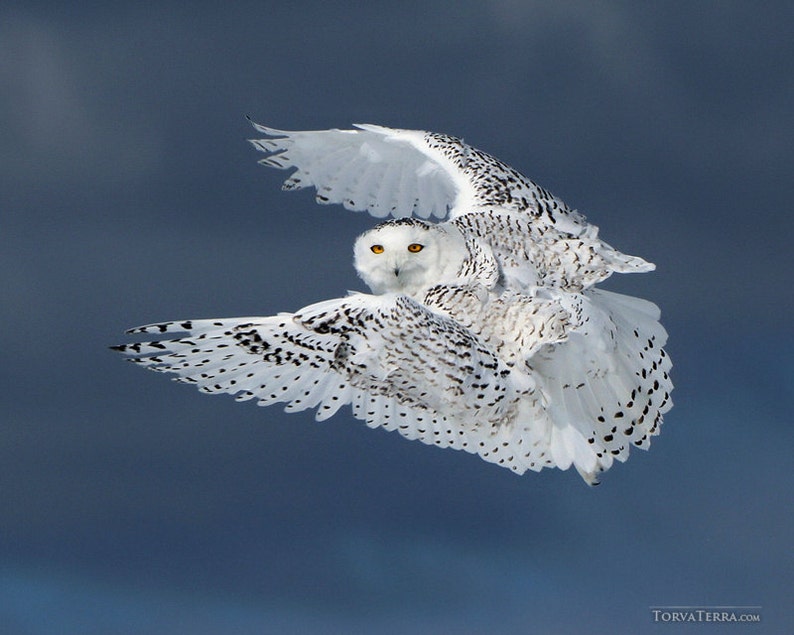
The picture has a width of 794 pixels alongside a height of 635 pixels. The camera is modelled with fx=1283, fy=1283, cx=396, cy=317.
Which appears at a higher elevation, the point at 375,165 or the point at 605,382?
the point at 375,165

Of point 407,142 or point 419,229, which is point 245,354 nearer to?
point 419,229

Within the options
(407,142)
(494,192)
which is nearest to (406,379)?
(494,192)

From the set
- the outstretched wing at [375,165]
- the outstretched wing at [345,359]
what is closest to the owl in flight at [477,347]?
the outstretched wing at [345,359]

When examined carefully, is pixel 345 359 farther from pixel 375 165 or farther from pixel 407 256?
pixel 375 165

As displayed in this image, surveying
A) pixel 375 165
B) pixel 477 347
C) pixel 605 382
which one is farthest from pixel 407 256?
pixel 375 165

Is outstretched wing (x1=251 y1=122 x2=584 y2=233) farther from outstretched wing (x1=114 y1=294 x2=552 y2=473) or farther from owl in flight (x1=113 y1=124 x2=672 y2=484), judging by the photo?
outstretched wing (x1=114 y1=294 x2=552 y2=473)

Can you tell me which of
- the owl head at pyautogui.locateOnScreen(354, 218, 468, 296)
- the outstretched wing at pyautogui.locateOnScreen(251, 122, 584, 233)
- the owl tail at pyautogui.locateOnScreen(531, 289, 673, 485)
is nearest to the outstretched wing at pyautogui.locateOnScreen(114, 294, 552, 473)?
the owl tail at pyautogui.locateOnScreen(531, 289, 673, 485)

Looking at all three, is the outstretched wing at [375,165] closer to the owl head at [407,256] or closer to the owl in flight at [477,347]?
the owl in flight at [477,347]
